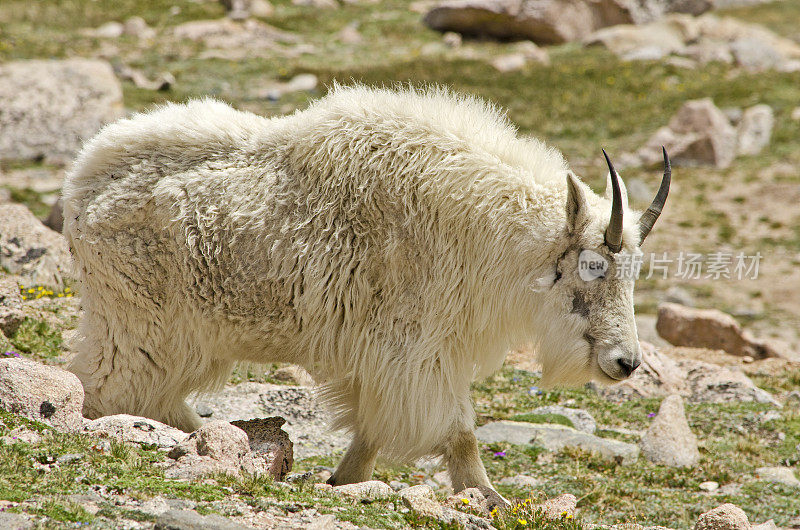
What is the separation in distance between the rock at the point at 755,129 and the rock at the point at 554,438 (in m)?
16.8

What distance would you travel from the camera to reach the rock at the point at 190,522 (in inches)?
160

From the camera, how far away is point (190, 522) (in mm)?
4113

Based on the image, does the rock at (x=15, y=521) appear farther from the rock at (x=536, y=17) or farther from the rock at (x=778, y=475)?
the rock at (x=536, y=17)

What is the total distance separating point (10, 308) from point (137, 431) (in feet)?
10.3

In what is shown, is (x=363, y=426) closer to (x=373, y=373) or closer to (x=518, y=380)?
(x=373, y=373)

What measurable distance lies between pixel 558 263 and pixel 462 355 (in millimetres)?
933

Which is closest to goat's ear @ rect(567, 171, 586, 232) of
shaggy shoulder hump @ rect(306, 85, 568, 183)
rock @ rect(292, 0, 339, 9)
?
shaggy shoulder hump @ rect(306, 85, 568, 183)

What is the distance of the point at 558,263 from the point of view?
6.09 metres

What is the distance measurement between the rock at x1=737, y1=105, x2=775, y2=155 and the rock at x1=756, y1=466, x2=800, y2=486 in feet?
54.4

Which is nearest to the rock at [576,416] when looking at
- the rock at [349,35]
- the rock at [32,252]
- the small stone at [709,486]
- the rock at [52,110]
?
the small stone at [709,486]

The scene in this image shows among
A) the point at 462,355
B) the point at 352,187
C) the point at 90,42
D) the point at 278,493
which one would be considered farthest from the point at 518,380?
the point at 90,42

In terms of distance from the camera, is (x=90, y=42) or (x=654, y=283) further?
(x=90, y=42)

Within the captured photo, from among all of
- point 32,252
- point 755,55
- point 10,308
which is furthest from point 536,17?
point 10,308

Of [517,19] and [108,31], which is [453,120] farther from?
[517,19]
